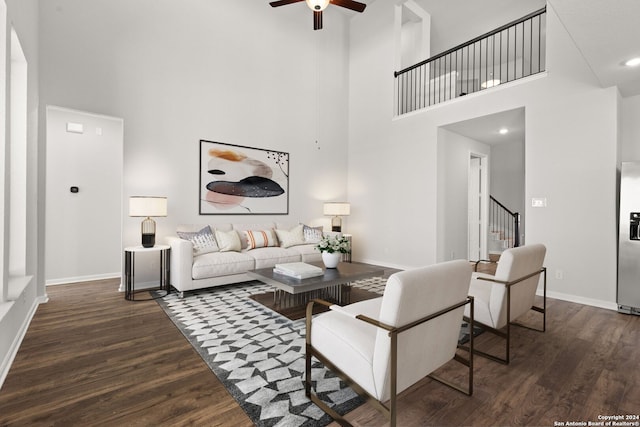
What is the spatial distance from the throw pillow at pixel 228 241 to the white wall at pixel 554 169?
3.00 meters

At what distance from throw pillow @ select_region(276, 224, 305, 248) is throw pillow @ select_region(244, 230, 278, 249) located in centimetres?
13

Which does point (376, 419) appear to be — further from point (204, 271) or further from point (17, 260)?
point (17, 260)

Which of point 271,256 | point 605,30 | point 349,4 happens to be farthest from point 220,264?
point 605,30

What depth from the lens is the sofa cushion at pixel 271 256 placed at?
174 inches

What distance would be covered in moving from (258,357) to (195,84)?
434cm

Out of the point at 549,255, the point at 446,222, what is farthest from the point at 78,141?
the point at 549,255

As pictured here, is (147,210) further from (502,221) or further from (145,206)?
(502,221)

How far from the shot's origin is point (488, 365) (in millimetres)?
2219

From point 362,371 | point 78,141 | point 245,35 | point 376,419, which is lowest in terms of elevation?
point 376,419

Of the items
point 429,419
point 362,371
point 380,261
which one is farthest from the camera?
point 380,261

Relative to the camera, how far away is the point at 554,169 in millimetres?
3990

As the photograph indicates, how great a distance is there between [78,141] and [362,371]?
5.35 meters

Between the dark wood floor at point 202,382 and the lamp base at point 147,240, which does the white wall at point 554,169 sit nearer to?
the dark wood floor at point 202,382

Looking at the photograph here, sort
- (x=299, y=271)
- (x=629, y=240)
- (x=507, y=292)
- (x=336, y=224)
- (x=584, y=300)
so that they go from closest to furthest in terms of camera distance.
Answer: (x=507, y=292) → (x=299, y=271) → (x=629, y=240) → (x=584, y=300) → (x=336, y=224)
